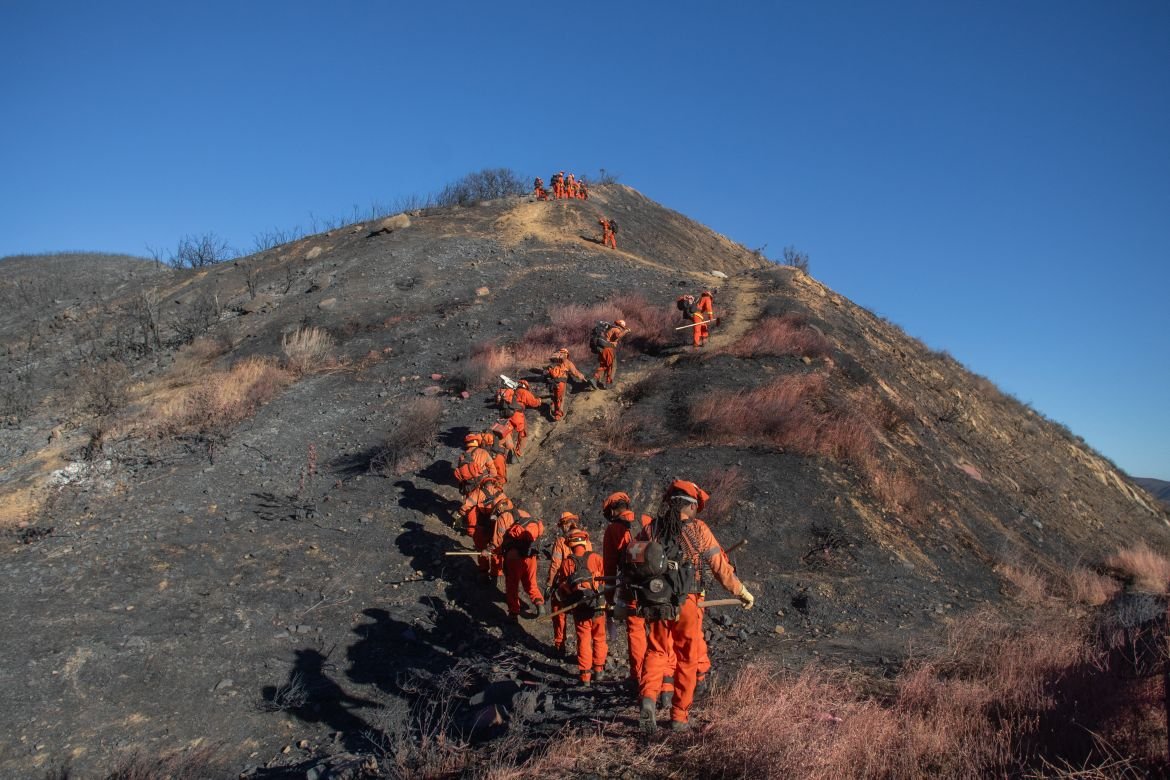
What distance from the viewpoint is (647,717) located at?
5.37 metres

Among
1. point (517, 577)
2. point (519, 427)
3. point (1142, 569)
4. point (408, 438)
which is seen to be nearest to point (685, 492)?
point (517, 577)

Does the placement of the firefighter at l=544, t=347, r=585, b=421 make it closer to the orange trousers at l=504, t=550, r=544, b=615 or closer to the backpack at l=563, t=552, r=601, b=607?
the orange trousers at l=504, t=550, r=544, b=615

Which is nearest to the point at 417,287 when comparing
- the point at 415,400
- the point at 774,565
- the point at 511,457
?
the point at 415,400

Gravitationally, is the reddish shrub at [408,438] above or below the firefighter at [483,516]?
above

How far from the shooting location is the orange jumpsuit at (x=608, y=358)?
14852mm

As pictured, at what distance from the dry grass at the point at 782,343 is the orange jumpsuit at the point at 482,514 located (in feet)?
24.1

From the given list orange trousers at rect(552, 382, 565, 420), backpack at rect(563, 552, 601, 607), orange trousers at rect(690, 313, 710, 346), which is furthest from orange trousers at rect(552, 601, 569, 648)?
orange trousers at rect(690, 313, 710, 346)

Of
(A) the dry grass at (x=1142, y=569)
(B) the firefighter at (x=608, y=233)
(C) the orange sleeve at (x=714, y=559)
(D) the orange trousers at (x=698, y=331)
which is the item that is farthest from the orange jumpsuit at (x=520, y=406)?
(B) the firefighter at (x=608, y=233)

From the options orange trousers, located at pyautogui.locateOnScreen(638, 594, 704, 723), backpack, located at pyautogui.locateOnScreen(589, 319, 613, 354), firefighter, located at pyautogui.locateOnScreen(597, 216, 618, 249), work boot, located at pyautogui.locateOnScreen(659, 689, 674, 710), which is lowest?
work boot, located at pyautogui.locateOnScreen(659, 689, 674, 710)

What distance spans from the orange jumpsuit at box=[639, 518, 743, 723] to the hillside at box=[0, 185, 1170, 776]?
2.57ft

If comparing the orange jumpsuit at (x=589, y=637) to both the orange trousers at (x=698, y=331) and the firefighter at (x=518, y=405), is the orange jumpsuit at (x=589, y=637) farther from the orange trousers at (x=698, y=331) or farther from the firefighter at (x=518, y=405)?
the orange trousers at (x=698, y=331)

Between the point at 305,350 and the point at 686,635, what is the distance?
46.3 feet

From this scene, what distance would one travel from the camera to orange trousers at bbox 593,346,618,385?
584 inches

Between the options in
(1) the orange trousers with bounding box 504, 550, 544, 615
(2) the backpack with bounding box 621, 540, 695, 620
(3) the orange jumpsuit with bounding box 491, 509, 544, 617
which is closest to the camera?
(2) the backpack with bounding box 621, 540, 695, 620
